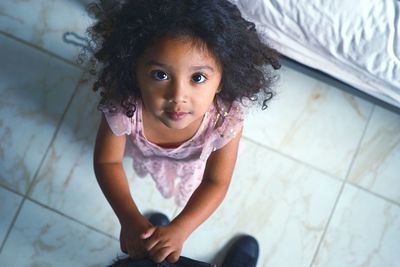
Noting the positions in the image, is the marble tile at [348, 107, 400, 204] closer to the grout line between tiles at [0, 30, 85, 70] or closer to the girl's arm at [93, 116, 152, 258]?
the girl's arm at [93, 116, 152, 258]

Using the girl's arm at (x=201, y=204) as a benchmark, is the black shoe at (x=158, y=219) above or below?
below

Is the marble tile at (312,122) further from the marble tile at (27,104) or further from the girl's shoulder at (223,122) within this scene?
the marble tile at (27,104)

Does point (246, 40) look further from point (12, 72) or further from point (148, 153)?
point (12, 72)

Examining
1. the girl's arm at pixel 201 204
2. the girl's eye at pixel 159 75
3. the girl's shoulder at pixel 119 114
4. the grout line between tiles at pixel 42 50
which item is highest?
the girl's eye at pixel 159 75

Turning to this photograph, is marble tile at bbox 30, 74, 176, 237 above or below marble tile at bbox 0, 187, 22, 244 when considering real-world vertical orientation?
above

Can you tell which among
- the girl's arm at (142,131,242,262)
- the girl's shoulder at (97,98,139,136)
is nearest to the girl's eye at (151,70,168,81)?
the girl's shoulder at (97,98,139,136)

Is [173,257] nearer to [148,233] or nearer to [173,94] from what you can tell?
[148,233]

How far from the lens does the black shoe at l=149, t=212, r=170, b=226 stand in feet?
3.61

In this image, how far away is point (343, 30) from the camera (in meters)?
0.86

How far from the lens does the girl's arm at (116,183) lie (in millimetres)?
817

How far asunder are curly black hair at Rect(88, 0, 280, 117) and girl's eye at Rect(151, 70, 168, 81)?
0.16 ft

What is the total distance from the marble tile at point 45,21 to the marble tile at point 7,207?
0.45m

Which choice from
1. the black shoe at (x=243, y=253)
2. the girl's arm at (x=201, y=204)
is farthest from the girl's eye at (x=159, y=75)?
the black shoe at (x=243, y=253)

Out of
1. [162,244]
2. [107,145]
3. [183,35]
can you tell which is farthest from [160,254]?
[183,35]
